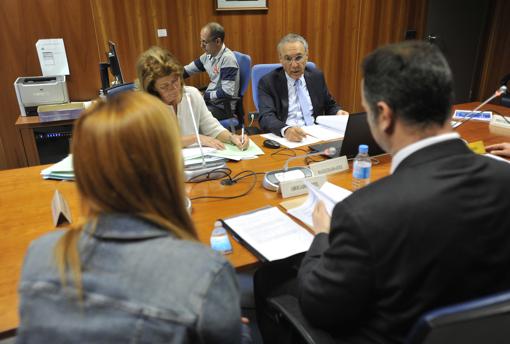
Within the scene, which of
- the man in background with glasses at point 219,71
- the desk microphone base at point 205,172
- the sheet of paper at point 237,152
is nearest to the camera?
the desk microphone base at point 205,172

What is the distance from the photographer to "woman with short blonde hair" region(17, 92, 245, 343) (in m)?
0.62

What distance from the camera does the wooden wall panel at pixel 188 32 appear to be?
3.47m

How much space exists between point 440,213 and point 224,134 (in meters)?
1.58

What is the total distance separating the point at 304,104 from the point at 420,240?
2.08m

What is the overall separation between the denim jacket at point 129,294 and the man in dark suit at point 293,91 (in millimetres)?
1853

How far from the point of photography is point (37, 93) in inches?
121

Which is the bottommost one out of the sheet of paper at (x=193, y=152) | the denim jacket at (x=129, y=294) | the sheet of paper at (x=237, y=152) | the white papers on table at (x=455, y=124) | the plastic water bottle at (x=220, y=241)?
the plastic water bottle at (x=220, y=241)

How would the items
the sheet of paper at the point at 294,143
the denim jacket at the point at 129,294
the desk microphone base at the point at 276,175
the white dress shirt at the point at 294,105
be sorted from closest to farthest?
1. the denim jacket at the point at 129,294
2. the desk microphone base at the point at 276,175
3. the sheet of paper at the point at 294,143
4. the white dress shirt at the point at 294,105

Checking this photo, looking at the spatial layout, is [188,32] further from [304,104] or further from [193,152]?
[193,152]

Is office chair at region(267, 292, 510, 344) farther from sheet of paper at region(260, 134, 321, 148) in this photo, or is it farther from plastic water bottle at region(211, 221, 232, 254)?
sheet of paper at region(260, 134, 321, 148)

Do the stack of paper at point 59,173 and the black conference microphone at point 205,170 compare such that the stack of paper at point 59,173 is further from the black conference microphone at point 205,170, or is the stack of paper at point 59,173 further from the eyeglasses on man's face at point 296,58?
the eyeglasses on man's face at point 296,58

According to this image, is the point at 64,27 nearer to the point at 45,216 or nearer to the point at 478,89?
the point at 45,216

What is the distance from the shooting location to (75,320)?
2.06ft

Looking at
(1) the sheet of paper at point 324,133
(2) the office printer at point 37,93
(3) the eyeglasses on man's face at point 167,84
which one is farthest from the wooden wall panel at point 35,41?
(1) the sheet of paper at point 324,133
